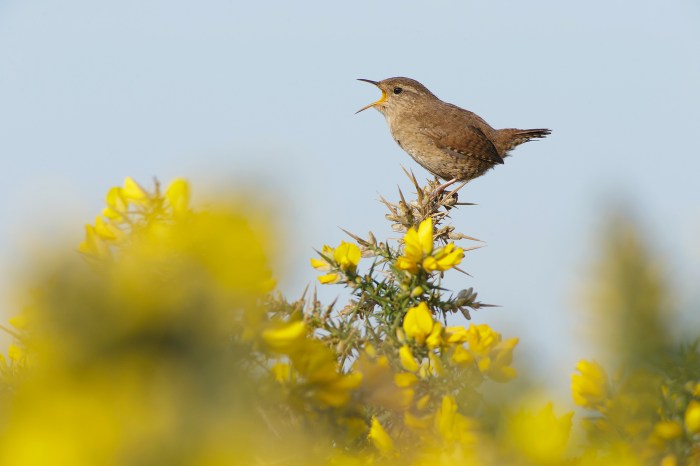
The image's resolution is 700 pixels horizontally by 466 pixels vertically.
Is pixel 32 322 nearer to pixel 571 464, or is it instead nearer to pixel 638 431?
pixel 571 464

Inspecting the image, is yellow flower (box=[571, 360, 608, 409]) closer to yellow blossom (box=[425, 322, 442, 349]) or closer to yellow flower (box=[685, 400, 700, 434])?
yellow flower (box=[685, 400, 700, 434])

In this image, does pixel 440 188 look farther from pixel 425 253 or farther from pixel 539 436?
pixel 539 436

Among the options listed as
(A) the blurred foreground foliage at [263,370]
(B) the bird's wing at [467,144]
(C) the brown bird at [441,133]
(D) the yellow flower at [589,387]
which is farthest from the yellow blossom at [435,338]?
(B) the bird's wing at [467,144]

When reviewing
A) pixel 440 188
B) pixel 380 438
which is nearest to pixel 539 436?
pixel 380 438

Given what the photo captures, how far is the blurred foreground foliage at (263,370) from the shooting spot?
1023 millimetres

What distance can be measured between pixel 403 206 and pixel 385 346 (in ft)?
3.47

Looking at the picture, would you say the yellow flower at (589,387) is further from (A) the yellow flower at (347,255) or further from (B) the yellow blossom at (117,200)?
(B) the yellow blossom at (117,200)

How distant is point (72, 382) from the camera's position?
1.04 metres

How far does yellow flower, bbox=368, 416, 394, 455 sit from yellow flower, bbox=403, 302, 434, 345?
36 cm

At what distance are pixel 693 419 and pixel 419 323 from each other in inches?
30.4

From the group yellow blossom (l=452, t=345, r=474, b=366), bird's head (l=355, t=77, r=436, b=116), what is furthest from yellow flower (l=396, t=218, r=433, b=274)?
bird's head (l=355, t=77, r=436, b=116)

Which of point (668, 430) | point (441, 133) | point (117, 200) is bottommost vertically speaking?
point (668, 430)

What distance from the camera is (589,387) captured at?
8.31 ft

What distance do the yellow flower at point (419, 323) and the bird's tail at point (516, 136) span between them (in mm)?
6370
